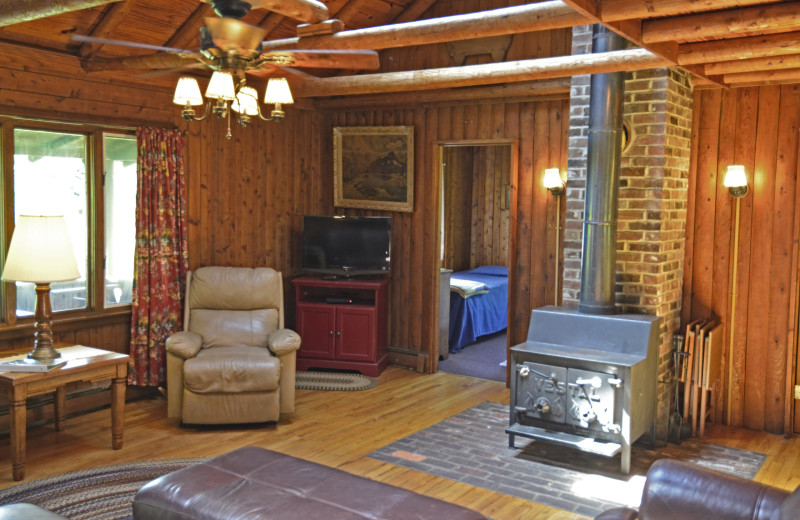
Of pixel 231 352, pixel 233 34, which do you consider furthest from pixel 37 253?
pixel 233 34

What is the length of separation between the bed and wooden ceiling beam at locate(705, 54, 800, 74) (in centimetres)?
342

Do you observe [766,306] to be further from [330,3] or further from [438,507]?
[330,3]

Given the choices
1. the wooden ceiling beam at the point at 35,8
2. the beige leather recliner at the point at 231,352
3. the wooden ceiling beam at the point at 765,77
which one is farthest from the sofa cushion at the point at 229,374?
the wooden ceiling beam at the point at 765,77

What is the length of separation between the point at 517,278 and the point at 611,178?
169 cm

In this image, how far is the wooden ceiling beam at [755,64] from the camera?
13.0ft

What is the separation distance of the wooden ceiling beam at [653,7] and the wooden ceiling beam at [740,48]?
618mm

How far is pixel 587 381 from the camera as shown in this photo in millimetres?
4184

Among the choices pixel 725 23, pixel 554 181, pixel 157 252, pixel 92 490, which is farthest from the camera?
pixel 554 181

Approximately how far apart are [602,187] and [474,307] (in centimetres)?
317

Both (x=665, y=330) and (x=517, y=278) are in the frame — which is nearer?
(x=665, y=330)

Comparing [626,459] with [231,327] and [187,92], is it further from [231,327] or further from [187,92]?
[187,92]

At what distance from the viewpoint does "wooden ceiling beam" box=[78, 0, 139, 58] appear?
4609 mm

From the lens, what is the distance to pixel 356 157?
677 cm

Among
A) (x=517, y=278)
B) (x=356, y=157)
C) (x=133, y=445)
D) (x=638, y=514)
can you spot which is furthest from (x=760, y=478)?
(x=356, y=157)
